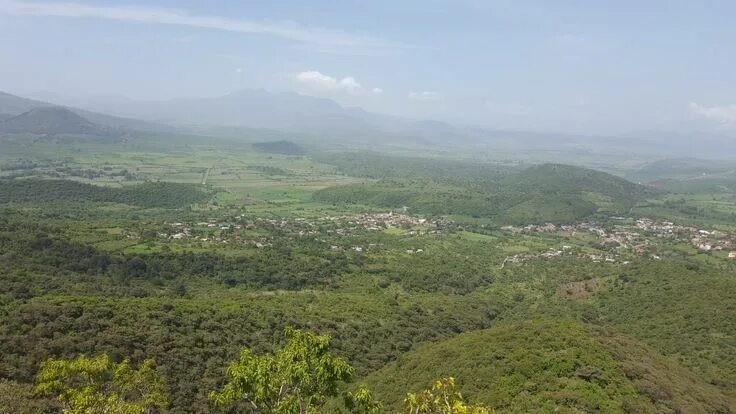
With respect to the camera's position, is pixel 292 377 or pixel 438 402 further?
pixel 292 377

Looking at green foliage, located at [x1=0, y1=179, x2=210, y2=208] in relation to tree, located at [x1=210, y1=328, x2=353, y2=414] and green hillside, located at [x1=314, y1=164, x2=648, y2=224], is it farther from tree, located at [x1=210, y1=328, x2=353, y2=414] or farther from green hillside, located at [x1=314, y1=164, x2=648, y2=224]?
tree, located at [x1=210, y1=328, x2=353, y2=414]

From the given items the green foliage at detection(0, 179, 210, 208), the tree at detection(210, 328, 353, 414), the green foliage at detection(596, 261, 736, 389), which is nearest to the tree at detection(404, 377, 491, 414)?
the tree at detection(210, 328, 353, 414)

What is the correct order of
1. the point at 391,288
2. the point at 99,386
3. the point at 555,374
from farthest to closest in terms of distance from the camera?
1. the point at 391,288
2. the point at 555,374
3. the point at 99,386

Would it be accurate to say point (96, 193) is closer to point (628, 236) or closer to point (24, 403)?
point (24, 403)

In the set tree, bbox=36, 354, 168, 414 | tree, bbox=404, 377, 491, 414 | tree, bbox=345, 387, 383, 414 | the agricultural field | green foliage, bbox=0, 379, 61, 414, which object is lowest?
the agricultural field

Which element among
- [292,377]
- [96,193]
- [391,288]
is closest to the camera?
[292,377]

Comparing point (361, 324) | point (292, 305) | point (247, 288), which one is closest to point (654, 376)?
point (361, 324)

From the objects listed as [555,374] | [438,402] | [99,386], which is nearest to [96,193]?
[99,386]
